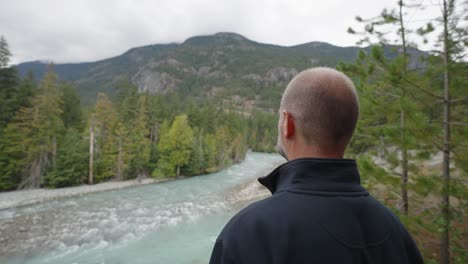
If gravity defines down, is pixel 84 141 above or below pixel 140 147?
above

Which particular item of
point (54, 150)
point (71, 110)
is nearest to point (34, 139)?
point (54, 150)

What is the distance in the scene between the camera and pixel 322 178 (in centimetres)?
112

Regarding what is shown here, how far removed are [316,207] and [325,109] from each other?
1.55 feet

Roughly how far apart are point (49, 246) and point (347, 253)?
45.4 feet

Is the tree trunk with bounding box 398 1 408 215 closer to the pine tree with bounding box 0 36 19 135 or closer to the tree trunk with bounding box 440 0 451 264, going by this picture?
the tree trunk with bounding box 440 0 451 264

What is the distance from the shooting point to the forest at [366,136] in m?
4.71

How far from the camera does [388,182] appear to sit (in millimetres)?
5496

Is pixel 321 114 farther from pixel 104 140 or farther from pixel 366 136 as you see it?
pixel 104 140

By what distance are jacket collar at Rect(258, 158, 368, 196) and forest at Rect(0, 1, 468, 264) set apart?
414 centimetres

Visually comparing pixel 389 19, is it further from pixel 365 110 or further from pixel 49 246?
pixel 49 246

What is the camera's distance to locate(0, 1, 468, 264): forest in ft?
15.5

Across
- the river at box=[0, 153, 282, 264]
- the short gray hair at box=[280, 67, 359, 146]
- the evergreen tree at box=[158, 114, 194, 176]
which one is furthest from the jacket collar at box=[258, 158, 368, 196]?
the evergreen tree at box=[158, 114, 194, 176]

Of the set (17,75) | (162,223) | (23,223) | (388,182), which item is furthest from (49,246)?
(17,75)

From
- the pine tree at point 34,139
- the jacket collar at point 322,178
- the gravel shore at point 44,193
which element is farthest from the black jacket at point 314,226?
the pine tree at point 34,139
